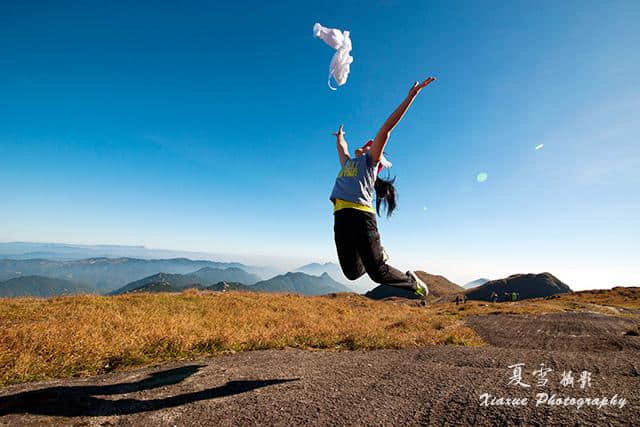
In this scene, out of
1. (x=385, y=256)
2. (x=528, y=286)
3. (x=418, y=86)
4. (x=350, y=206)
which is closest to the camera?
(x=418, y=86)

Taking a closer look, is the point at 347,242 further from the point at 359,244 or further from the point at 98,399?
the point at 98,399

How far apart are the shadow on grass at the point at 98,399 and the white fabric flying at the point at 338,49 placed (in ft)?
16.4

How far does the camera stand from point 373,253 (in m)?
4.72

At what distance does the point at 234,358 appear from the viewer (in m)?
5.37

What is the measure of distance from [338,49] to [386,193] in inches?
106

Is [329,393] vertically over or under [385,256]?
under

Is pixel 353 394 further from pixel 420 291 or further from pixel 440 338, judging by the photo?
pixel 440 338

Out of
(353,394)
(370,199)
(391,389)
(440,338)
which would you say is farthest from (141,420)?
(440,338)

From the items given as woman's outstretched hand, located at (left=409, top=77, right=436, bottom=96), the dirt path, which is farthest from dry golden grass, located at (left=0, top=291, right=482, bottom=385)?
woman's outstretched hand, located at (left=409, top=77, right=436, bottom=96)

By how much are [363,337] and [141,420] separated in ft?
16.3

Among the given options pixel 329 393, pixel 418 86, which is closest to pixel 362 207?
pixel 418 86

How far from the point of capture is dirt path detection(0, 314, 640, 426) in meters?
2.93

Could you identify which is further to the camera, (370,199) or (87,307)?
(87,307)

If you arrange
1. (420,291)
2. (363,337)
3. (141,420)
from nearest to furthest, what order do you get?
(141,420) < (420,291) < (363,337)
